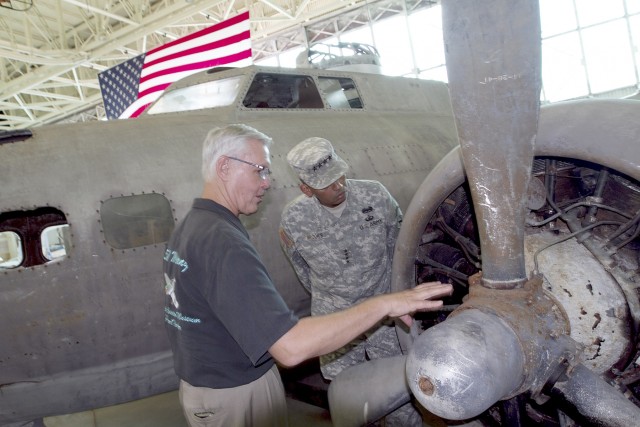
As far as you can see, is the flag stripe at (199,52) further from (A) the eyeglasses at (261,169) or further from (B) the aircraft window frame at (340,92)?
(A) the eyeglasses at (261,169)

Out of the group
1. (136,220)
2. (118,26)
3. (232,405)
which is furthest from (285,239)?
(118,26)

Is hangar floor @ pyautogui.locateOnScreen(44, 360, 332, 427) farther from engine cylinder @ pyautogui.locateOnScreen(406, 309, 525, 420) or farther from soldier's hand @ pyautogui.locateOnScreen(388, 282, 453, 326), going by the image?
engine cylinder @ pyautogui.locateOnScreen(406, 309, 525, 420)

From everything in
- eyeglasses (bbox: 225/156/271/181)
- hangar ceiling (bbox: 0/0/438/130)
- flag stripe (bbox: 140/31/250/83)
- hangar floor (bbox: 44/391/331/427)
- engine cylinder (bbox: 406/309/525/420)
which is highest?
hangar ceiling (bbox: 0/0/438/130)

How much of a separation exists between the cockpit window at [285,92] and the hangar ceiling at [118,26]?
8.49 m

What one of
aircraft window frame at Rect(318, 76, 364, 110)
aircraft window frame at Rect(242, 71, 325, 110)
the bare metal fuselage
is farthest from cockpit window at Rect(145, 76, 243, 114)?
aircraft window frame at Rect(318, 76, 364, 110)

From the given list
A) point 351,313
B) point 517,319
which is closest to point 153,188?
point 351,313

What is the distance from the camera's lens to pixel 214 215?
6.61 feet

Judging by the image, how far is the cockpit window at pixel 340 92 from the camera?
504 centimetres

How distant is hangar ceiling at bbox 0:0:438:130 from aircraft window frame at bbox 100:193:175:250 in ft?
33.4

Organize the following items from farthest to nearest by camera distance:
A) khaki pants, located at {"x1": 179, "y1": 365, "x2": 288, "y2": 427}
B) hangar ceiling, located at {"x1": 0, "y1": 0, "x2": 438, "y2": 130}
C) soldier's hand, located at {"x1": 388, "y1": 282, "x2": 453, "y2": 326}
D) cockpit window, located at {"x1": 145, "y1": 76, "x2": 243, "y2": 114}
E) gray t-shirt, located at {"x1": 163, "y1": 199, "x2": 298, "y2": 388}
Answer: hangar ceiling, located at {"x1": 0, "y1": 0, "x2": 438, "y2": 130}
cockpit window, located at {"x1": 145, "y1": 76, "x2": 243, "y2": 114}
khaki pants, located at {"x1": 179, "y1": 365, "x2": 288, "y2": 427}
soldier's hand, located at {"x1": 388, "y1": 282, "x2": 453, "y2": 326}
gray t-shirt, located at {"x1": 163, "y1": 199, "x2": 298, "y2": 388}

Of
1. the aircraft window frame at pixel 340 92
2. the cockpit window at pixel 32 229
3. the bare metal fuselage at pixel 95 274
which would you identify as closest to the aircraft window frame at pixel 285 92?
the aircraft window frame at pixel 340 92

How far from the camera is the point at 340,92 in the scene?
5176mm

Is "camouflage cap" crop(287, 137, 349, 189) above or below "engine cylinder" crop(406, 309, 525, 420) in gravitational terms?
above

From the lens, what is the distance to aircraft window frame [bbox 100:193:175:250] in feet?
10.8
